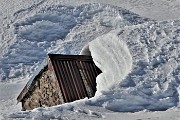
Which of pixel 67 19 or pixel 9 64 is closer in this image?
pixel 9 64

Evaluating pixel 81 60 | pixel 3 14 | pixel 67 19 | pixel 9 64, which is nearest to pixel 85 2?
pixel 67 19

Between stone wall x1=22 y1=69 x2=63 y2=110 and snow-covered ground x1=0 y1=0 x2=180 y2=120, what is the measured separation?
38 centimetres

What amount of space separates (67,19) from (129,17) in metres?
1.93

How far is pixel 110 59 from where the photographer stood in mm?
7242

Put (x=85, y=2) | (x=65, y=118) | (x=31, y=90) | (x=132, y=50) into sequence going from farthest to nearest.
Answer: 1. (x=85, y=2)
2. (x=31, y=90)
3. (x=132, y=50)
4. (x=65, y=118)

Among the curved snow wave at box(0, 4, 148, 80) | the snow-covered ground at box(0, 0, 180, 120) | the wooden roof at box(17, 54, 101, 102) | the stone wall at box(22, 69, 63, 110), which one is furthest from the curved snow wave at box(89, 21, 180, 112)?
the curved snow wave at box(0, 4, 148, 80)

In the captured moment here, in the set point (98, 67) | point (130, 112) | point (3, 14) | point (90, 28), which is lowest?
point (130, 112)

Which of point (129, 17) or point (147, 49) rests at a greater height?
point (129, 17)

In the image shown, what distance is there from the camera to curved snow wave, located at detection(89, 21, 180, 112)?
231 inches

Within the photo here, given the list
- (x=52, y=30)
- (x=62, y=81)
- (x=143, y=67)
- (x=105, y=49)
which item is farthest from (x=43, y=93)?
(x=52, y=30)

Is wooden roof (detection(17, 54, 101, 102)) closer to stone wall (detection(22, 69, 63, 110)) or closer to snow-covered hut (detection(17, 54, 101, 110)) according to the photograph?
snow-covered hut (detection(17, 54, 101, 110))

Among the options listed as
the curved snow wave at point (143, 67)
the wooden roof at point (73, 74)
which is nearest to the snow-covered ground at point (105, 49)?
the curved snow wave at point (143, 67)

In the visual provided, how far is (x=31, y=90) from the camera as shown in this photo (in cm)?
812

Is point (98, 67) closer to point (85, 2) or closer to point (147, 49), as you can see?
point (147, 49)
